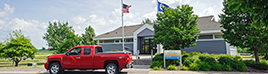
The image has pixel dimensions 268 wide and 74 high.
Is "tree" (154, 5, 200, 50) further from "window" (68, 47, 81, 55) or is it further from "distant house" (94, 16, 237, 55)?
"window" (68, 47, 81, 55)

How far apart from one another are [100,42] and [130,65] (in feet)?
70.5

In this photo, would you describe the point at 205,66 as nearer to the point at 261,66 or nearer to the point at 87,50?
the point at 261,66

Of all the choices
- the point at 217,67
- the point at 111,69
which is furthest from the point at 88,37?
the point at 217,67

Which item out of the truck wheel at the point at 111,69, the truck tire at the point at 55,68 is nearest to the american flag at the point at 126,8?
the truck wheel at the point at 111,69

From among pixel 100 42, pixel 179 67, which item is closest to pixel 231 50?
pixel 179 67

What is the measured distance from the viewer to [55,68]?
9523 millimetres

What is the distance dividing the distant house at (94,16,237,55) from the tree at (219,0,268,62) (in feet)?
19.8

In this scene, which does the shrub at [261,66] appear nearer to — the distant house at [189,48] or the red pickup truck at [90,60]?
the distant house at [189,48]

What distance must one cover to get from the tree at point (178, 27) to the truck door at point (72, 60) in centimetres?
683

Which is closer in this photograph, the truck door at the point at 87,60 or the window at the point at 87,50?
the truck door at the point at 87,60

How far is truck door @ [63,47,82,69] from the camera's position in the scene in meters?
9.37

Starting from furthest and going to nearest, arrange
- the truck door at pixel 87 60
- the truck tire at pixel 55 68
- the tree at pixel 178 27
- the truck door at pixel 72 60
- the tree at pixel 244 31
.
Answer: the tree at pixel 178 27 < the tree at pixel 244 31 < the truck tire at pixel 55 68 < the truck door at pixel 72 60 < the truck door at pixel 87 60

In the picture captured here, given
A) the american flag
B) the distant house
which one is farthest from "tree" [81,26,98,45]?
the american flag

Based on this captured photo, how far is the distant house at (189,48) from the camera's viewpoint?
18906mm
